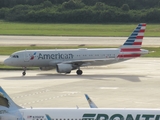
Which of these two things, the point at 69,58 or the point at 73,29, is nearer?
the point at 69,58

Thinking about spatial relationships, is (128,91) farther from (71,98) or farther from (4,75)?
(4,75)

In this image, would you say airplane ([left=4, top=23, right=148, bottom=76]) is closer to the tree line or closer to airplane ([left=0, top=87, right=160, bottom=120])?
airplane ([left=0, top=87, right=160, bottom=120])

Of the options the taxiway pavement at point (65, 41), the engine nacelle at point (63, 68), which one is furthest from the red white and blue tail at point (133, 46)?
the taxiway pavement at point (65, 41)

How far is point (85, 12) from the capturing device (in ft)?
483

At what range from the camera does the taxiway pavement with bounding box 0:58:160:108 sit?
42.4 m

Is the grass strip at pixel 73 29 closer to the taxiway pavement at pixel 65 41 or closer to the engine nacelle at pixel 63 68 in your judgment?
the taxiway pavement at pixel 65 41

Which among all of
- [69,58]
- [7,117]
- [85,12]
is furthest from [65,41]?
[7,117]

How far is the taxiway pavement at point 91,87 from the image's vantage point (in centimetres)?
4238

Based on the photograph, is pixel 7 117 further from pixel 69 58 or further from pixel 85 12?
pixel 85 12

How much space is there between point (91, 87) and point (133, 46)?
14.5 metres

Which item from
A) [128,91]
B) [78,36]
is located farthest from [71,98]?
[78,36]

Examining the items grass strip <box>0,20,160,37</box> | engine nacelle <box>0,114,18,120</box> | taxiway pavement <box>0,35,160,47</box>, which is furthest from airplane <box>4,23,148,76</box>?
grass strip <box>0,20,160,37</box>

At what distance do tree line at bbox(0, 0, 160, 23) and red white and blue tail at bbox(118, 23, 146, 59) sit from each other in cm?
7945

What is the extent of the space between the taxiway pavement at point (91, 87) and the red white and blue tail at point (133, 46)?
2.14m
